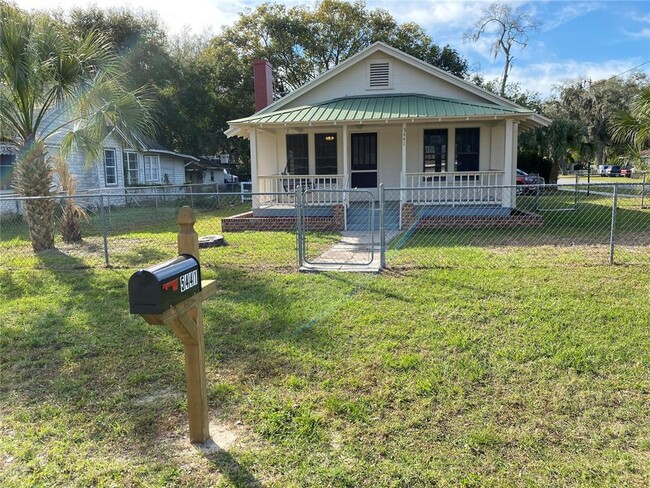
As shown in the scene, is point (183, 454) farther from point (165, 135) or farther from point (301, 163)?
point (165, 135)

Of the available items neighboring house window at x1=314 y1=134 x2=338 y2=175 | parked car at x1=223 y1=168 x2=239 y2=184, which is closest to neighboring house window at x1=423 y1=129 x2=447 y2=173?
neighboring house window at x1=314 y1=134 x2=338 y2=175

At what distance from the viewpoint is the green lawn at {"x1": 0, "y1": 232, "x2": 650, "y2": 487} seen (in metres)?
2.81

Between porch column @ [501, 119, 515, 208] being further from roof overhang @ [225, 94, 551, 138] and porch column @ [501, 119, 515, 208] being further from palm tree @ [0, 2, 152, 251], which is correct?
palm tree @ [0, 2, 152, 251]

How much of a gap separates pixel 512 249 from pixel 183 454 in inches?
291

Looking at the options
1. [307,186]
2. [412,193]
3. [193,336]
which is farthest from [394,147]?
[193,336]

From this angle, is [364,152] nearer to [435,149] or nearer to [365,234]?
[435,149]

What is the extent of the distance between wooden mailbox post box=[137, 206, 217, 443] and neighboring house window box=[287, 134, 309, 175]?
12.6 metres

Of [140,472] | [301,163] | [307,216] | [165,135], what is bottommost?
[140,472]

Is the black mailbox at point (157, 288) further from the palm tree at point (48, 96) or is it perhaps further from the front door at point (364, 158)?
the front door at point (364, 158)

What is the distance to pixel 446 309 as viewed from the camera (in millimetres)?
5355

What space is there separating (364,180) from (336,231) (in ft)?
12.6

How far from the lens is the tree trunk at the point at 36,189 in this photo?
9.67 m

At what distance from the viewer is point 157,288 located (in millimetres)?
2361

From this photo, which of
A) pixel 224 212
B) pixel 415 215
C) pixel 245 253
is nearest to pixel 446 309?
pixel 245 253
